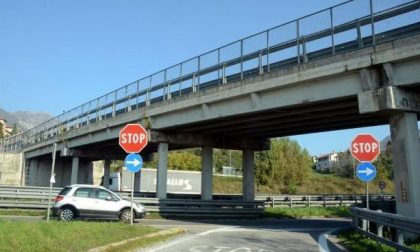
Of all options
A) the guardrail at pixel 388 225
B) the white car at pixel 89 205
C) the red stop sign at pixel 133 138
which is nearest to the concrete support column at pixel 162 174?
the white car at pixel 89 205

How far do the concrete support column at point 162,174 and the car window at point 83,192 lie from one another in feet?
32.9

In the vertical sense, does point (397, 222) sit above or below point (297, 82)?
below

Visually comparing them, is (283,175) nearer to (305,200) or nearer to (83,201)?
(305,200)

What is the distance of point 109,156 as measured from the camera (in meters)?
48.9

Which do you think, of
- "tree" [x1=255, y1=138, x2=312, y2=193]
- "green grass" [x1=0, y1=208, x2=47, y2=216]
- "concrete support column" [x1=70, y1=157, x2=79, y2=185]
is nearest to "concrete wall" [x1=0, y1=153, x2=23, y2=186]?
"concrete support column" [x1=70, y1=157, x2=79, y2=185]

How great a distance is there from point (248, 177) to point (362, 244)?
20330 millimetres

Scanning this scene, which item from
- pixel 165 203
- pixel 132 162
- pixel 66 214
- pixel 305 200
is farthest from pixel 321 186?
pixel 132 162

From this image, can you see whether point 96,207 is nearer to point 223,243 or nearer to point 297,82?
point 223,243

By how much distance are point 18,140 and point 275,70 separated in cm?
4932

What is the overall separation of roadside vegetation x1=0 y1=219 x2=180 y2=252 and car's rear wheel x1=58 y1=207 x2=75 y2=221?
643 cm

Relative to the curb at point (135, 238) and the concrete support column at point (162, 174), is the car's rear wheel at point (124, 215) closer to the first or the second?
the curb at point (135, 238)

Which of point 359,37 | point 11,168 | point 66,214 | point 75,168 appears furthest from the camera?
point 11,168

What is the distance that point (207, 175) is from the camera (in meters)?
30.8

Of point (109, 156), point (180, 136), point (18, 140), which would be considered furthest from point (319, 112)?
point (18, 140)
